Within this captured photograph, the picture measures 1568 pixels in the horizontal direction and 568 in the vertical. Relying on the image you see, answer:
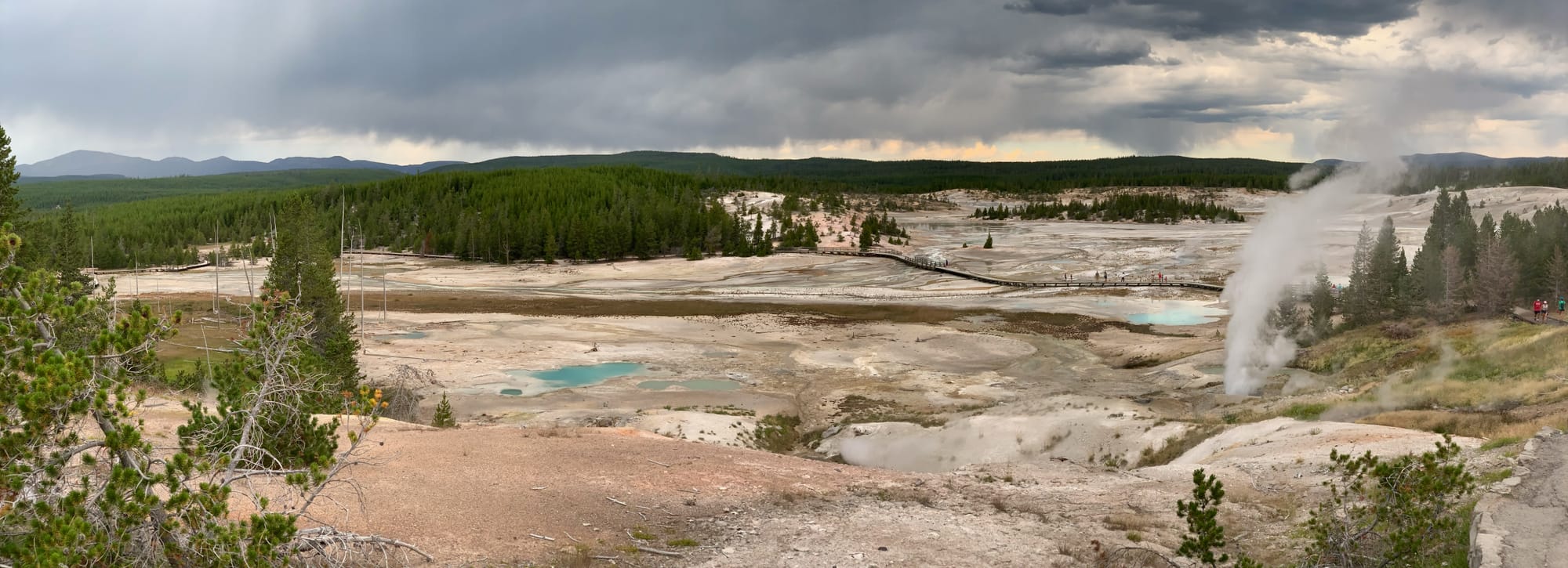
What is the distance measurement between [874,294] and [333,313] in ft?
158

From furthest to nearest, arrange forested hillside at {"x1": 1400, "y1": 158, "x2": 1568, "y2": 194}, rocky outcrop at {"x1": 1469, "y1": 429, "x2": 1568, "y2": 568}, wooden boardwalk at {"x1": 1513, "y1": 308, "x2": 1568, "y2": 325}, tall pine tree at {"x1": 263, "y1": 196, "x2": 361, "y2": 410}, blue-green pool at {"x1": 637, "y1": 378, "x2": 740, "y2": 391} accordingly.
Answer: forested hillside at {"x1": 1400, "y1": 158, "x2": 1568, "y2": 194}
wooden boardwalk at {"x1": 1513, "y1": 308, "x2": 1568, "y2": 325}
blue-green pool at {"x1": 637, "y1": 378, "x2": 740, "y2": 391}
tall pine tree at {"x1": 263, "y1": 196, "x2": 361, "y2": 410}
rocky outcrop at {"x1": 1469, "y1": 429, "x2": 1568, "y2": 568}

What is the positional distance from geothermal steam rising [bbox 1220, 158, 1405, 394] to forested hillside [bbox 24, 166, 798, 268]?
234 feet

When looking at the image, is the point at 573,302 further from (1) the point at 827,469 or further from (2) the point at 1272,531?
(2) the point at 1272,531

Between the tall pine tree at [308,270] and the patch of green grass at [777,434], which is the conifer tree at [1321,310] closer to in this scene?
the patch of green grass at [777,434]

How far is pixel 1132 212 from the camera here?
516 feet

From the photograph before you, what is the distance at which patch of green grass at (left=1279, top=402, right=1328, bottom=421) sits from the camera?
2638 cm

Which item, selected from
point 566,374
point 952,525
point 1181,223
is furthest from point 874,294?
point 1181,223

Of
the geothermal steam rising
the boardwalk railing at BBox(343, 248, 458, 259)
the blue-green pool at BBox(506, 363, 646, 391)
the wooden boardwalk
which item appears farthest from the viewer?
the boardwalk railing at BBox(343, 248, 458, 259)

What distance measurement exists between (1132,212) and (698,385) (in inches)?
5218

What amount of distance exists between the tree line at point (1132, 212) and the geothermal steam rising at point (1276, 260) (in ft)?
342

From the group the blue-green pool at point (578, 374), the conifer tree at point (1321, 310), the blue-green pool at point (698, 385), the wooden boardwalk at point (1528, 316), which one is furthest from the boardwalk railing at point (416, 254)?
the wooden boardwalk at point (1528, 316)

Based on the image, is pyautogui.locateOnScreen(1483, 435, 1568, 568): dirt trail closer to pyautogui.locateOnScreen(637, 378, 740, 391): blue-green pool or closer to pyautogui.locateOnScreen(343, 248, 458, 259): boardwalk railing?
pyautogui.locateOnScreen(637, 378, 740, 391): blue-green pool

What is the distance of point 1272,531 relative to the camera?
15828mm

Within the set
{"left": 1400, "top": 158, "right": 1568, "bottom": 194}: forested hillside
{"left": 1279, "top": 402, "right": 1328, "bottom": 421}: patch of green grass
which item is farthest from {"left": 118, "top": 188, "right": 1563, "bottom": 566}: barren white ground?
{"left": 1400, "top": 158, "right": 1568, "bottom": 194}: forested hillside
